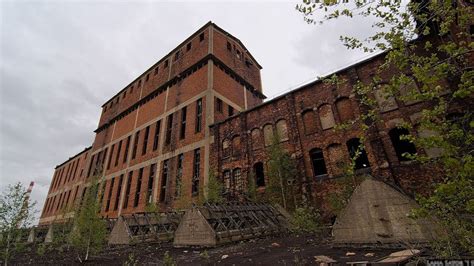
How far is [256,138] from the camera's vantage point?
16500mm

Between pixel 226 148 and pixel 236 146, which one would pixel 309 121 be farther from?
pixel 226 148

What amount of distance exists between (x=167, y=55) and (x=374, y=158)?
27.2m

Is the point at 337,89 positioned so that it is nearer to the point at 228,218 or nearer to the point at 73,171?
the point at 228,218

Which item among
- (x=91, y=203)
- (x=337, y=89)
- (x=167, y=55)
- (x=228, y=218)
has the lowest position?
(x=228, y=218)

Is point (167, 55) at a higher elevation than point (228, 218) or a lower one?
higher

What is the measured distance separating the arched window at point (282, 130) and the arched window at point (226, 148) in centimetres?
458

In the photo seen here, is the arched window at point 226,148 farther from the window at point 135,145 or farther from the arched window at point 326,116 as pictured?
the window at point 135,145

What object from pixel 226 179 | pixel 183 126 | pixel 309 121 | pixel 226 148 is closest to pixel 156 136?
pixel 183 126

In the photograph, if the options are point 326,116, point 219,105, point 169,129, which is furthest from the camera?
point 169,129

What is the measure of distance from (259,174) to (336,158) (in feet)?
17.9

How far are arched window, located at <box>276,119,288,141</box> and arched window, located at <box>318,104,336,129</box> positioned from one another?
2.46m

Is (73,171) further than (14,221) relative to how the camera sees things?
Yes

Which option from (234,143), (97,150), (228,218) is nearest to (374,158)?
(228,218)

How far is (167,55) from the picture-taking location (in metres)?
29.2
